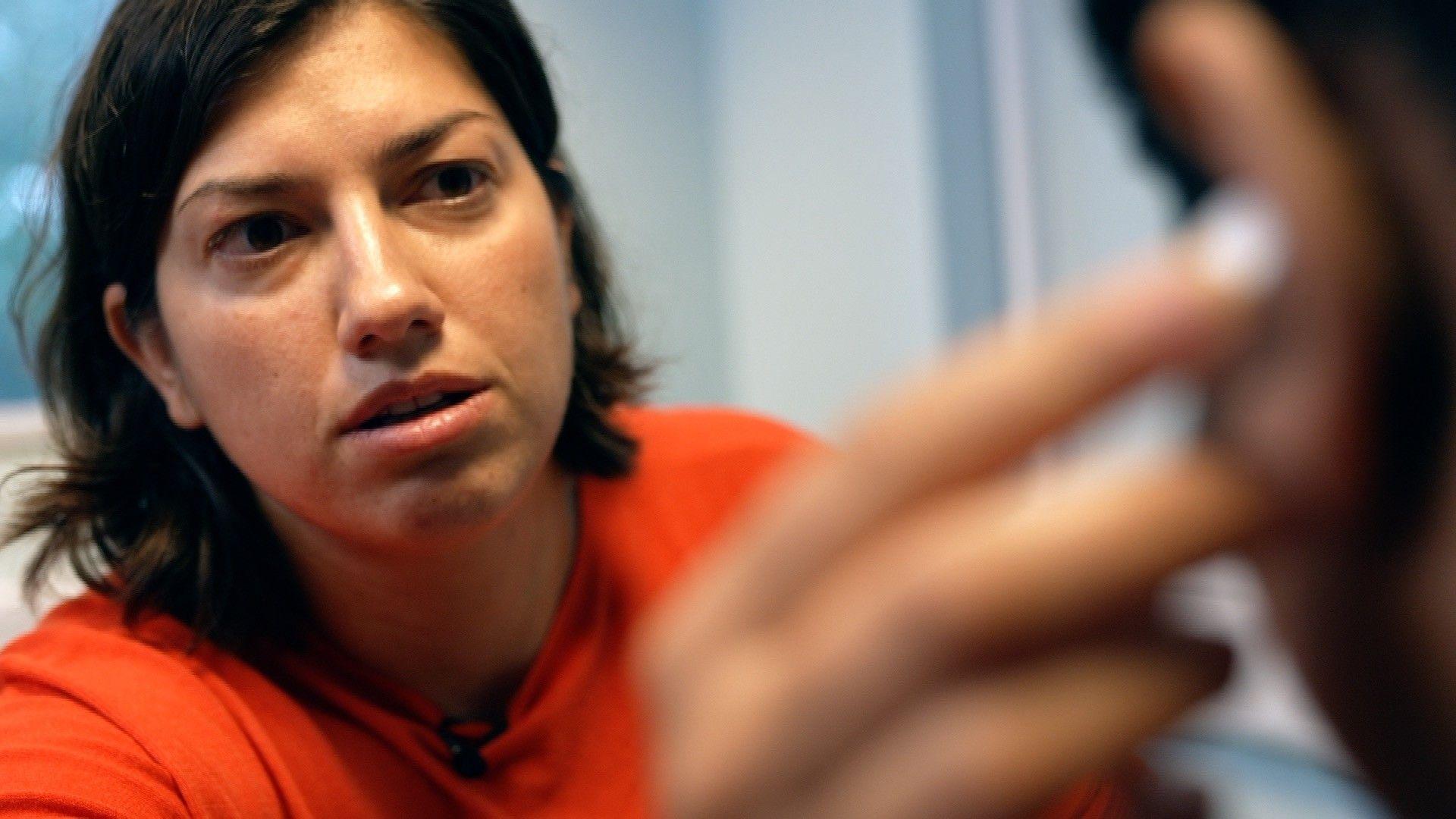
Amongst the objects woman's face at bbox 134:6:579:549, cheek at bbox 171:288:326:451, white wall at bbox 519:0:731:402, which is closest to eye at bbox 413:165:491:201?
woman's face at bbox 134:6:579:549

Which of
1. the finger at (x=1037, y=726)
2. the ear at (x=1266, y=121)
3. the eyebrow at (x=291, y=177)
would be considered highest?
the ear at (x=1266, y=121)

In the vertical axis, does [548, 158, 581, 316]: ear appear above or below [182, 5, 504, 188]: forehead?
below

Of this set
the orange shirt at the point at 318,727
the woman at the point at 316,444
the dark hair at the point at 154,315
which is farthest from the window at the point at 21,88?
the orange shirt at the point at 318,727

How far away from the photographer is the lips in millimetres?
664

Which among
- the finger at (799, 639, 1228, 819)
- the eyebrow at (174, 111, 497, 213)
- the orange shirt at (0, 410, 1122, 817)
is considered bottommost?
the orange shirt at (0, 410, 1122, 817)

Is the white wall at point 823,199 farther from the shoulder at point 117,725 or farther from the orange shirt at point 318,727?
the shoulder at point 117,725

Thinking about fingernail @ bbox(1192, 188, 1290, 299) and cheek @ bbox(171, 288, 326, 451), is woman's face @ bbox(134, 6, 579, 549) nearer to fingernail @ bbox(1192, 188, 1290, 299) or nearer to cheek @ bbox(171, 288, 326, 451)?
cheek @ bbox(171, 288, 326, 451)

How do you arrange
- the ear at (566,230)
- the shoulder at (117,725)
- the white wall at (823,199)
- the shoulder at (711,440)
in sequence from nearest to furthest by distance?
the shoulder at (117,725)
the ear at (566,230)
the shoulder at (711,440)
the white wall at (823,199)

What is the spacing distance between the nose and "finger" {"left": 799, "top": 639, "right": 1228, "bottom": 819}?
508 millimetres

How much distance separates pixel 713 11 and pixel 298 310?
1.36 metres

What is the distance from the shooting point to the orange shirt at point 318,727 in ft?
1.98

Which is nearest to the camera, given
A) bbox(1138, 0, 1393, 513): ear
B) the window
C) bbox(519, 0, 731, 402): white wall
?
bbox(1138, 0, 1393, 513): ear

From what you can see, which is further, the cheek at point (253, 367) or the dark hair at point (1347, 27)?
the cheek at point (253, 367)

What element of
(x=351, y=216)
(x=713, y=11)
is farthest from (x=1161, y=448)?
(x=713, y=11)
